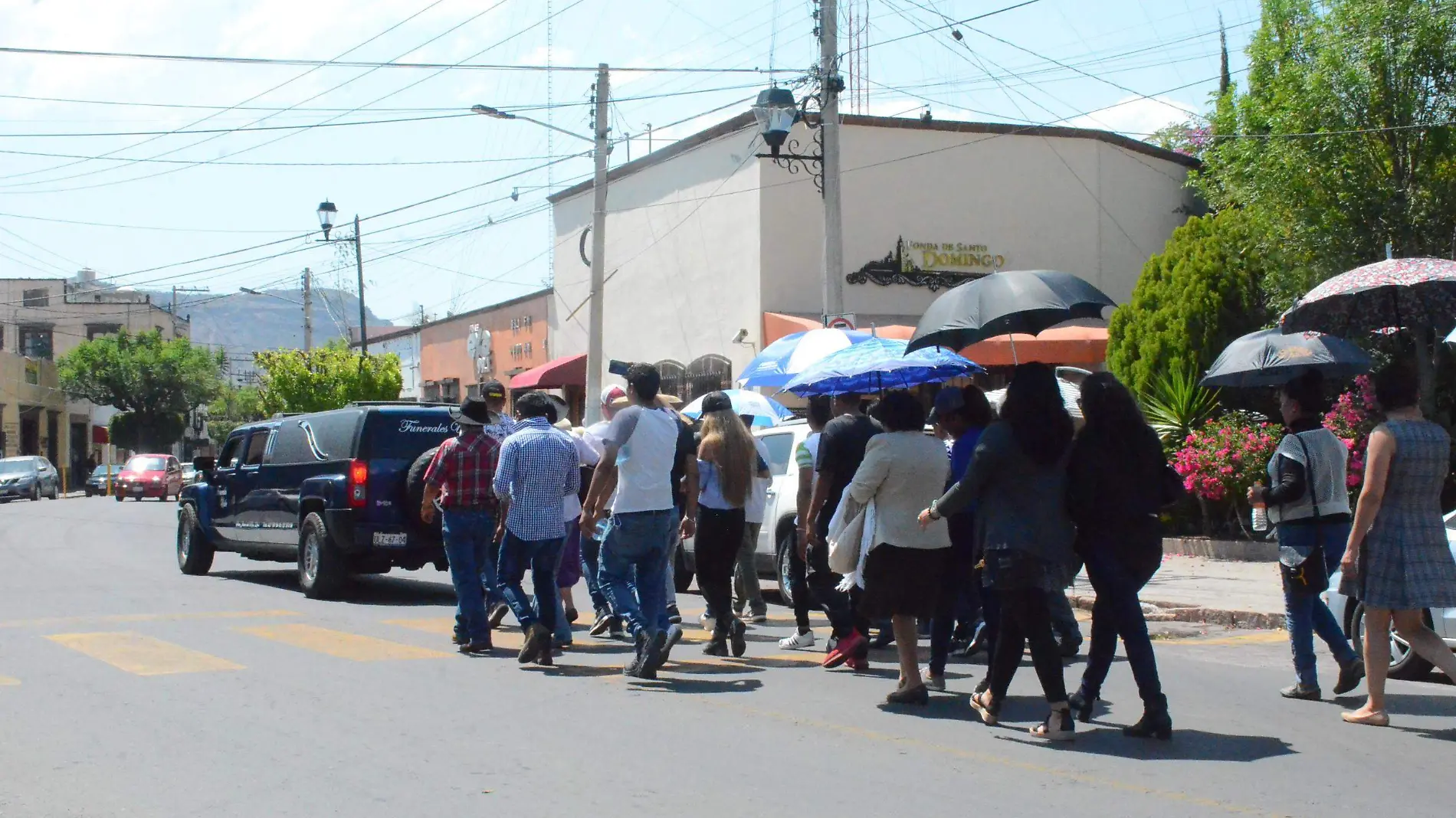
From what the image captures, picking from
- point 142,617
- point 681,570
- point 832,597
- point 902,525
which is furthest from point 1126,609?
point 142,617

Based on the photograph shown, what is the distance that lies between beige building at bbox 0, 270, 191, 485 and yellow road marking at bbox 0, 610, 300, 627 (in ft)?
194

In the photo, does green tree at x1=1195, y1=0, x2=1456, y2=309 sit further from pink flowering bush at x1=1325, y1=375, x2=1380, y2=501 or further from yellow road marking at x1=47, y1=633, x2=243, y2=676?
yellow road marking at x1=47, y1=633, x2=243, y2=676

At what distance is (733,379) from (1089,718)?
21274 mm

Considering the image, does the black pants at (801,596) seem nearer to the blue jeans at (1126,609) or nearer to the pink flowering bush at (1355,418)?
the blue jeans at (1126,609)

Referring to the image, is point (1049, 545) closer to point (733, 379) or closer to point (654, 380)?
point (654, 380)

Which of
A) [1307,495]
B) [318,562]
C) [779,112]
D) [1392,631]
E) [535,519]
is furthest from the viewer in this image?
[779,112]

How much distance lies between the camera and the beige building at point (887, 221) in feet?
91.0

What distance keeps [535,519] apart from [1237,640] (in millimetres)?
5756

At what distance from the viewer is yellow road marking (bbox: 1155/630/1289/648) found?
36.9 feet

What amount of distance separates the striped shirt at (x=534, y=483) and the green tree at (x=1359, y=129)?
39.8ft

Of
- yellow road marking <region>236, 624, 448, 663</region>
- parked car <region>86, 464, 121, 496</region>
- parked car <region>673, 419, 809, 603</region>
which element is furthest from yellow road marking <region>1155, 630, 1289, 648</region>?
parked car <region>86, 464, 121, 496</region>

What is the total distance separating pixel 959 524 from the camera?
8859 millimetres

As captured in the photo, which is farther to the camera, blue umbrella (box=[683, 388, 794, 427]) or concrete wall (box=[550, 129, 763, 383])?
concrete wall (box=[550, 129, 763, 383])

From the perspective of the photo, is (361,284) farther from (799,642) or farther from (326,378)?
(799,642)
